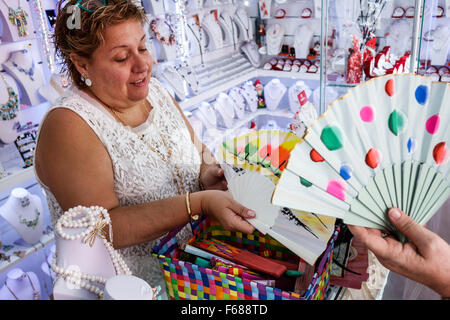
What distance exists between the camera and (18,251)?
2311 millimetres

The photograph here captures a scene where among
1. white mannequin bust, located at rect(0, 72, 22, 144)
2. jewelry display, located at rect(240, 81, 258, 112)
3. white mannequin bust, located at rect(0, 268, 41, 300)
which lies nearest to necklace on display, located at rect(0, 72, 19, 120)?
white mannequin bust, located at rect(0, 72, 22, 144)

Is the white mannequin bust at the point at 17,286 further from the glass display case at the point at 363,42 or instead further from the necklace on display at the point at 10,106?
the glass display case at the point at 363,42

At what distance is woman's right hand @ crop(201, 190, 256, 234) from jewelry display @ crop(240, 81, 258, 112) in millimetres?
3071

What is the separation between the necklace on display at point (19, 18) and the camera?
7.06 feet

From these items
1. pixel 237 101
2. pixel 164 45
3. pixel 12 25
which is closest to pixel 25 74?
pixel 12 25

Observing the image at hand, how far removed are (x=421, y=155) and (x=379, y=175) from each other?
0.10 m

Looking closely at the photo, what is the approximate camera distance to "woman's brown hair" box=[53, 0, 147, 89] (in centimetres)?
114

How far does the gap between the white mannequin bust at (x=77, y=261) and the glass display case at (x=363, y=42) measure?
4.56 ft

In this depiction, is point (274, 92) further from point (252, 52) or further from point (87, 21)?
point (87, 21)

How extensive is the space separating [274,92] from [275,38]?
540 millimetres

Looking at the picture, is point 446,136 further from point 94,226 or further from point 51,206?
point 51,206

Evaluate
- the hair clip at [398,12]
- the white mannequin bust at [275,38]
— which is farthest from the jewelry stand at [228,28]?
the hair clip at [398,12]

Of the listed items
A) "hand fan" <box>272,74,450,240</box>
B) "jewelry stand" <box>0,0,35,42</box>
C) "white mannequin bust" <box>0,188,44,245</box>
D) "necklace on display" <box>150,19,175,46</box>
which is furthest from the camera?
"necklace on display" <box>150,19,175,46</box>

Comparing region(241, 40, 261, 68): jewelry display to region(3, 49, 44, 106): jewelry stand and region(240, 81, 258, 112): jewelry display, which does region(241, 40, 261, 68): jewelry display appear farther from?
region(3, 49, 44, 106): jewelry stand
